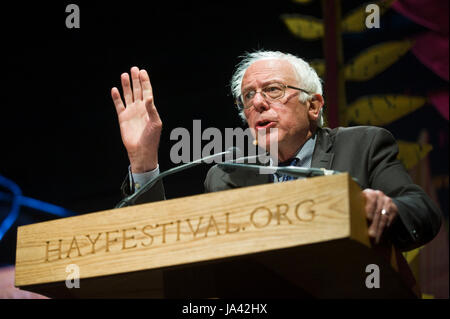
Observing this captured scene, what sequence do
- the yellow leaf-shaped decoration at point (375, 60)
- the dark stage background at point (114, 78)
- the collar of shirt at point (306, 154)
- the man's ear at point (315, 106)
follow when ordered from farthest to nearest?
the dark stage background at point (114, 78) < the yellow leaf-shaped decoration at point (375, 60) < the man's ear at point (315, 106) < the collar of shirt at point (306, 154)

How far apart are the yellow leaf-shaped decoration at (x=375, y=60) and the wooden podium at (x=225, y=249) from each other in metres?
2.11

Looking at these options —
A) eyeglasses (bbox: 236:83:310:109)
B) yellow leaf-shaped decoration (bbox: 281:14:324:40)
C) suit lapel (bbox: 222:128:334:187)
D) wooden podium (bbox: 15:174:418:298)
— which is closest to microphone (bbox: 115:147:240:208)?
suit lapel (bbox: 222:128:334:187)

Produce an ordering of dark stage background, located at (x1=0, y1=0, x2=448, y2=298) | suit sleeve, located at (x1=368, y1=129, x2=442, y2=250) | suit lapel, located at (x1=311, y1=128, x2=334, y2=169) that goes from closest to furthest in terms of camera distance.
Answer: suit sleeve, located at (x1=368, y1=129, x2=442, y2=250)
suit lapel, located at (x1=311, y1=128, x2=334, y2=169)
dark stage background, located at (x1=0, y1=0, x2=448, y2=298)

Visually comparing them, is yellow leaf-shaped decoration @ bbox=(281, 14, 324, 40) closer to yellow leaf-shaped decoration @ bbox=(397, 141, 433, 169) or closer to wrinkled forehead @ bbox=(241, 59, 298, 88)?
yellow leaf-shaped decoration @ bbox=(397, 141, 433, 169)

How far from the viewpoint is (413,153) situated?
3137 mm

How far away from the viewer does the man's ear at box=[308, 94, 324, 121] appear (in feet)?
6.84

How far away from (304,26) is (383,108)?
692mm

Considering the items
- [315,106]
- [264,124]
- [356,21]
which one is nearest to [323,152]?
[264,124]

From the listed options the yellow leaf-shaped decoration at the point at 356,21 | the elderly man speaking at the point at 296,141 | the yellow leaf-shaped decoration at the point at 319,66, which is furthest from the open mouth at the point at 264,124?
the yellow leaf-shaped decoration at the point at 356,21

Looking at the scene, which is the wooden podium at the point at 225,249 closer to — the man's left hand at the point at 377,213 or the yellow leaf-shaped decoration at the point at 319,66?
the man's left hand at the point at 377,213

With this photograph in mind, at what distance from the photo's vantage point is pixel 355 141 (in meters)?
1.73

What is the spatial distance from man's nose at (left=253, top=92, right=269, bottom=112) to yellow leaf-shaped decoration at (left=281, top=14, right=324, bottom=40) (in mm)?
1572

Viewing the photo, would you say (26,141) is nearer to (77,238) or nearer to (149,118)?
(149,118)

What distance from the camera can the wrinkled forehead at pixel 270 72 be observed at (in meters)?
2.02
